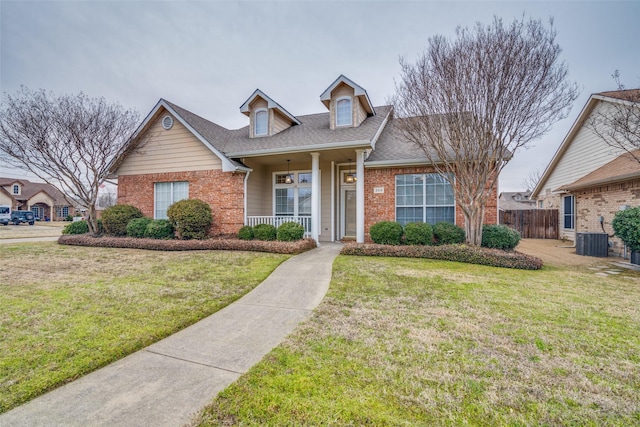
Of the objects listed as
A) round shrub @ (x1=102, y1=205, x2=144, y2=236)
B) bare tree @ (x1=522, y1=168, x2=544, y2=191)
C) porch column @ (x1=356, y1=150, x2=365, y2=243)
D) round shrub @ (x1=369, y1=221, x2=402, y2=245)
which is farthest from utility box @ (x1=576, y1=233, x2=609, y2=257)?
bare tree @ (x1=522, y1=168, x2=544, y2=191)

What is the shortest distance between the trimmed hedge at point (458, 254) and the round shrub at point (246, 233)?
12.3 ft

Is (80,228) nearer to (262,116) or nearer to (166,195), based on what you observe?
(166,195)

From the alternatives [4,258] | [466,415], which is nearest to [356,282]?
[466,415]

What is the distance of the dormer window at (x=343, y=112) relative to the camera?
11659 mm

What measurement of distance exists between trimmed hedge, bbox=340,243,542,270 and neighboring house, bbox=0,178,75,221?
1756 inches

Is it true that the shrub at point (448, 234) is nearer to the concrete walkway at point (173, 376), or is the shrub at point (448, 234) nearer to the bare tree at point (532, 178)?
the concrete walkway at point (173, 376)

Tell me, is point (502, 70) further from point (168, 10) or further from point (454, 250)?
point (168, 10)

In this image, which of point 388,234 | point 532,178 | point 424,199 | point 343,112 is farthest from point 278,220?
point 532,178

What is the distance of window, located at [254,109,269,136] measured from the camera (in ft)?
42.0

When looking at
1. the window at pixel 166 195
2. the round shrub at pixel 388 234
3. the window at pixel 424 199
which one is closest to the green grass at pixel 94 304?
the round shrub at pixel 388 234

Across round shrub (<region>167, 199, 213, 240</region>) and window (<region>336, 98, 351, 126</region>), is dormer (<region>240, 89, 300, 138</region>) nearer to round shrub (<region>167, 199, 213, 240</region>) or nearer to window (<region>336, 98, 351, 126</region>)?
window (<region>336, 98, 351, 126</region>)

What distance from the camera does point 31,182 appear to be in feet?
145

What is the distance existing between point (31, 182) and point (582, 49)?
212 ft

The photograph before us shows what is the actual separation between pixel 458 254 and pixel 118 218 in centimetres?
1348
